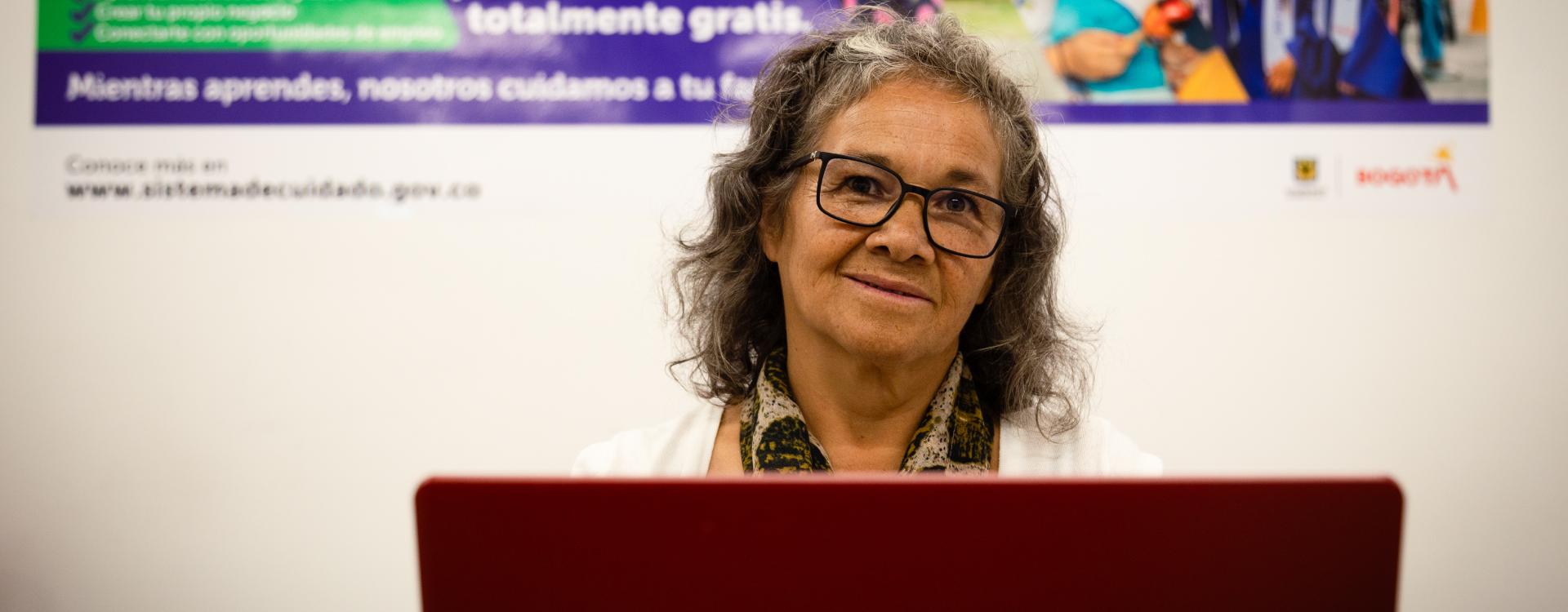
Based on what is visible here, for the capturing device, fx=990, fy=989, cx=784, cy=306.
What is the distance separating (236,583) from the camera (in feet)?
7.21

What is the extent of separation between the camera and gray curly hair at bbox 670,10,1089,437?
133cm

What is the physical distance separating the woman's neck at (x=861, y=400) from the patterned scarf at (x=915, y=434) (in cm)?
2

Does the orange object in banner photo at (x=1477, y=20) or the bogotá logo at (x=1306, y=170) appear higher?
the orange object in banner photo at (x=1477, y=20)

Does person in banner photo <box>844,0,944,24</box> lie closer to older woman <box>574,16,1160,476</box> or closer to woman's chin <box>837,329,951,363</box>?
older woman <box>574,16,1160,476</box>

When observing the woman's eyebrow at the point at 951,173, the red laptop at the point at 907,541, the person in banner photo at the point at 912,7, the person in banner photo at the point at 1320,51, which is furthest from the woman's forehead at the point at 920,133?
the person in banner photo at the point at 1320,51

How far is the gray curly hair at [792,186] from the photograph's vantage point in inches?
52.3

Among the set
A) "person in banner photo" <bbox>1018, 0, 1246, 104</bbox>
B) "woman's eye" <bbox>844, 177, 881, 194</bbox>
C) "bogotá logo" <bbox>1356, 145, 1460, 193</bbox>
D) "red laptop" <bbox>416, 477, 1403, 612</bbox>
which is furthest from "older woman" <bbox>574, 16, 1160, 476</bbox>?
"bogotá logo" <bbox>1356, 145, 1460, 193</bbox>

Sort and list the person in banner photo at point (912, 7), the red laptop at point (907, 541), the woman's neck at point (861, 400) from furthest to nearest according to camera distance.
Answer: the person in banner photo at point (912, 7) < the woman's neck at point (861, 400) < the red laptop at point (907, 541)

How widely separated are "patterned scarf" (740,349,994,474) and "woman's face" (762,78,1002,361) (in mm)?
84

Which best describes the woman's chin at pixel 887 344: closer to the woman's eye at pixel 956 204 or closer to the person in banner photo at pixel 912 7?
the woman's eye at pixel 956 204

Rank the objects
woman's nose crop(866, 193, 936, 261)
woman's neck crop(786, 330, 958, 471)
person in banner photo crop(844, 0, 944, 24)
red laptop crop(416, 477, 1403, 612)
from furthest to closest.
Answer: person in banner photo crop(844, 0, 944, 24)
woman's neck crop(786, 330, 958, 471)
woman's nose crop(866, 193, 936, 261)
red laptop crop(416, 477, 1403, 612)

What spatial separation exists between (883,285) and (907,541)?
62cm

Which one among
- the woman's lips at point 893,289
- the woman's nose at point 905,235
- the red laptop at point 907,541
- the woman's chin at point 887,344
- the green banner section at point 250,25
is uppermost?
the green banner section at point 250,25

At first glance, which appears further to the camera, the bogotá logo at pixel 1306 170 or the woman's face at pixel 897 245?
the bogotá logo at pixel 1306 170
